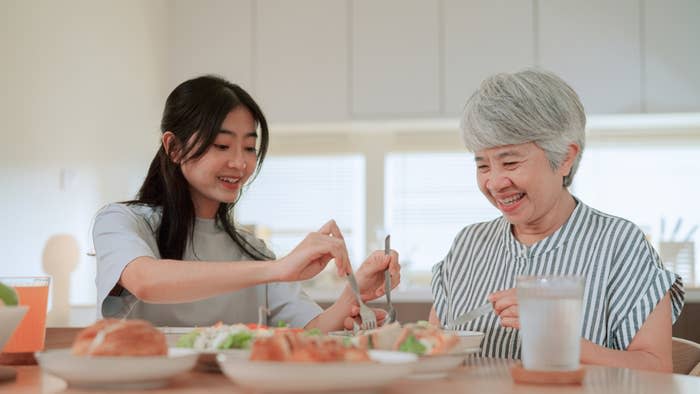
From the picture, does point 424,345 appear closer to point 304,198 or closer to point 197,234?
point 197,234

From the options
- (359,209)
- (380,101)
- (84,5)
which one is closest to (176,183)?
(84,5)

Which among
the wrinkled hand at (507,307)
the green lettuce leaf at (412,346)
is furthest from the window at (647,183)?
the green lettuce leaf at (412,346)

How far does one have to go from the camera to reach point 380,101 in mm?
4723

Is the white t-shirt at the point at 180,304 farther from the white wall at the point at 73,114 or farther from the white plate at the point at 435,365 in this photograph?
the white wall at the point at 73,114

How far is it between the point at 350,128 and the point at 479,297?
10.8 ft

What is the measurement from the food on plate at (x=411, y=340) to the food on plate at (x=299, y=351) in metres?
0.16

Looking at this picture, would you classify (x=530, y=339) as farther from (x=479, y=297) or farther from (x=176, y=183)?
(x=176, y=183)

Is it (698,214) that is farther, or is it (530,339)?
(698,214)

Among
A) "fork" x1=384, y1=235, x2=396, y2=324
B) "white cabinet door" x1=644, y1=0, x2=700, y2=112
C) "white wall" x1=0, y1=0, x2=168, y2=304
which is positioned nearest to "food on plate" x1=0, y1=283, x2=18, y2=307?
"fork" x1=384, y1=235, x2=396, y2=324

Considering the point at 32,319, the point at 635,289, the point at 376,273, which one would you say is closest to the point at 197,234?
the point at 376,273

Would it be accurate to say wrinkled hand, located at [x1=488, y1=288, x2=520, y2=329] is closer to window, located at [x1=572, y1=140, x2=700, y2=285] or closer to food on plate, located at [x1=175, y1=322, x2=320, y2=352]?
food on plate, located at [x1=175, y1=322, x2=320, y2=352]

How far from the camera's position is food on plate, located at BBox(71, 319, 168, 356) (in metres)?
0.93

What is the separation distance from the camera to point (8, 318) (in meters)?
1.07

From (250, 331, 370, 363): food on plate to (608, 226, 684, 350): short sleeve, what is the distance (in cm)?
79
